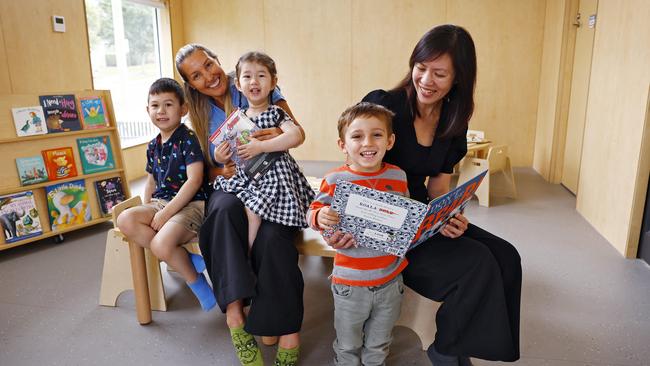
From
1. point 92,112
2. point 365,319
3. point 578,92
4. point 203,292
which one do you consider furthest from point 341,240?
point 578,92

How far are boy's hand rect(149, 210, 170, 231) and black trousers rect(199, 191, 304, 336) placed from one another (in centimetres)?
31

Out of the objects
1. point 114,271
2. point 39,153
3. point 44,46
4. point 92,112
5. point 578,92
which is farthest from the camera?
point 578,92

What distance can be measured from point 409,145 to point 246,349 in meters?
0.97

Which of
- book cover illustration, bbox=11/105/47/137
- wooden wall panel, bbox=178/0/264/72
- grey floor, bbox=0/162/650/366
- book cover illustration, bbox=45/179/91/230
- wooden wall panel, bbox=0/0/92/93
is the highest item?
wooden wall panel, bbox=178/0/264/72

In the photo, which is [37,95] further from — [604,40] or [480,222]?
[604,40]

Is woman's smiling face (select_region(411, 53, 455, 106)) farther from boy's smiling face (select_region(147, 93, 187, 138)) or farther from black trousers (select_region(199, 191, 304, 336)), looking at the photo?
boy's smiling face (select_region(147, 93, 187, 138))

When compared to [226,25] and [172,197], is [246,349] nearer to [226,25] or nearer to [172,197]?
[172,197]

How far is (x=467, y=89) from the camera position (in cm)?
162

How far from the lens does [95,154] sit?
3238mm

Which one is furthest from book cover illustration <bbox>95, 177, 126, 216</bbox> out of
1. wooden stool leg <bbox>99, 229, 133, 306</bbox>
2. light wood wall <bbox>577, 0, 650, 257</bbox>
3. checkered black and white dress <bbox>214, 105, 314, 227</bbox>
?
light wood wall <bbox>577, 0, 650, 257</bbox>

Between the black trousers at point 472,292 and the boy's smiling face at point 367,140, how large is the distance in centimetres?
39

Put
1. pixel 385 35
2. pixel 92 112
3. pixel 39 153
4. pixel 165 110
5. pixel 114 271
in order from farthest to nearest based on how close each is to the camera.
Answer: pixel 385 35
pixel 92 112
pixel 39 153
pixel 114 271
pixel 165 110

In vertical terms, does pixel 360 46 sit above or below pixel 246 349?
above

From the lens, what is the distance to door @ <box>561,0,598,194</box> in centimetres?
388
